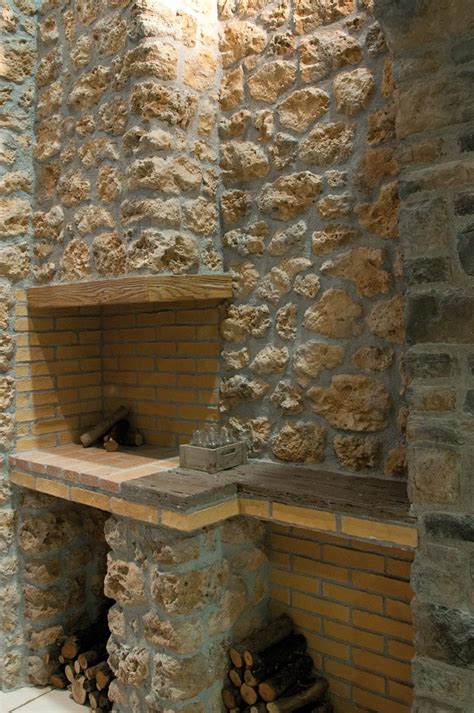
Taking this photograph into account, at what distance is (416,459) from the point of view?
167 centimetres

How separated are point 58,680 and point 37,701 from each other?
0.13 metres

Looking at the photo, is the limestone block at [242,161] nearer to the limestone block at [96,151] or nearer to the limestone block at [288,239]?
the limestone block at [288,239]

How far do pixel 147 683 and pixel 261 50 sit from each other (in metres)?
2.61

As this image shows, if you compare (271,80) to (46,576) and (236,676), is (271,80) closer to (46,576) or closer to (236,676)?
(236,676)

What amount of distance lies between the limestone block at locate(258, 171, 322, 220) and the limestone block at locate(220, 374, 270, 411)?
0.71 m

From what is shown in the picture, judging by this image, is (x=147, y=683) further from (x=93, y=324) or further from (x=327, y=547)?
(x=93, y=324)

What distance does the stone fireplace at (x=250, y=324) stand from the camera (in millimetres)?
1642

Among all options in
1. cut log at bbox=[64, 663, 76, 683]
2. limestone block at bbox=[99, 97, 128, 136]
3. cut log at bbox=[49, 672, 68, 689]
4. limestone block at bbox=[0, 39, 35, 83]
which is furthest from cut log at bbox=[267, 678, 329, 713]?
limestone block at bbox=[0, 39, 35, 83]

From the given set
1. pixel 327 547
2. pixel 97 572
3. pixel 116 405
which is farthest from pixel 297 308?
pixel 97 572

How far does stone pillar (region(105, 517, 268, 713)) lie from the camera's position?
2.15 metres

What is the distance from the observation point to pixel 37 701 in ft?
9.14

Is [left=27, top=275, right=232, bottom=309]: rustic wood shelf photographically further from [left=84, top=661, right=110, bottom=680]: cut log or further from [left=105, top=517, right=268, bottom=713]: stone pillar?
[left=84, top=661, right=110, bottom=680]: cut log

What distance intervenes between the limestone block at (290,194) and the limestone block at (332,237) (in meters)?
0.14

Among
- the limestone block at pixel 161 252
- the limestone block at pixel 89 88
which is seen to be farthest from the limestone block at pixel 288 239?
the limestone block at pixel 89 88
